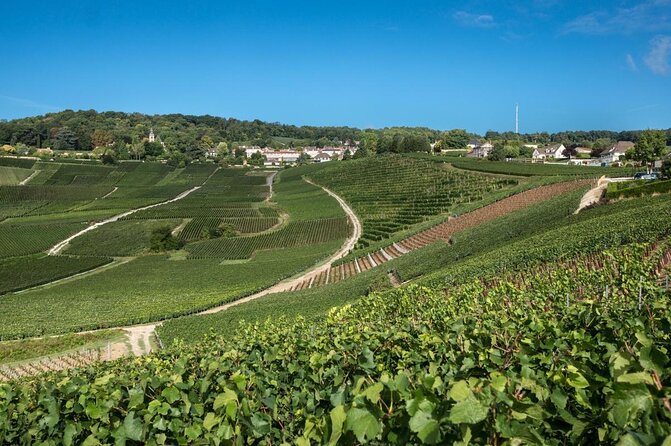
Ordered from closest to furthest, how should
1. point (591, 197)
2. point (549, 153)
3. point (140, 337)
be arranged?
point (140, 337) → point (591, 197) → point (549, 153)

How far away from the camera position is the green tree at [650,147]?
79062mm

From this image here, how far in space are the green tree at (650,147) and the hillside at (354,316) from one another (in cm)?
1618

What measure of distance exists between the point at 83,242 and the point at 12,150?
447 ft

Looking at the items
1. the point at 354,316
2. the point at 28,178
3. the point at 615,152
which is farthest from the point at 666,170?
the point at 28,178

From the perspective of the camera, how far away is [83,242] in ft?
247

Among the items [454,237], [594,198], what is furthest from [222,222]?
[594,198]

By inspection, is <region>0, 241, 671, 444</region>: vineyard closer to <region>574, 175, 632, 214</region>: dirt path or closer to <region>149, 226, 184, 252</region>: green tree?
<region>574, 175, 632, 214</region>: dirt path

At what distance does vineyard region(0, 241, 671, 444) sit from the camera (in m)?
2.80

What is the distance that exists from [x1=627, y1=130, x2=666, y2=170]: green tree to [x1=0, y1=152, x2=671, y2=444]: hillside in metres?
16.2

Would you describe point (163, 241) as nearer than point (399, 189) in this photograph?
Yes

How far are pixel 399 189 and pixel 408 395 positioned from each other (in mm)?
93486

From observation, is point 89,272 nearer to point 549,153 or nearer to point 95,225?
point 95,225

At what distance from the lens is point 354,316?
1612 centimetres

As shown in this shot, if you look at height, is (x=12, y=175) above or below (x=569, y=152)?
below
